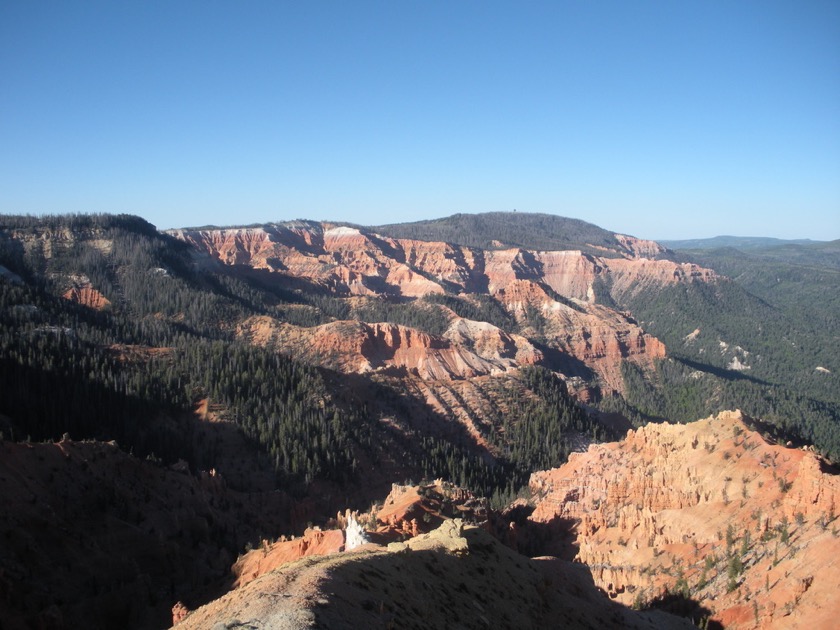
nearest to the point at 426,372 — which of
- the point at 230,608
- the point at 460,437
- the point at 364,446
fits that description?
the point at 460,437

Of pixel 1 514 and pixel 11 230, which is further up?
pixel 11 230

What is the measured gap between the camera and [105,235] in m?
150

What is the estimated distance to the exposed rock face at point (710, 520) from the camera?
1031 inches

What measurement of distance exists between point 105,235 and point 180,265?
19734mm

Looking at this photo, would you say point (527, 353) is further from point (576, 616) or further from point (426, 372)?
point (576, 616)

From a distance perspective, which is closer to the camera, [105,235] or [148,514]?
[148,514]

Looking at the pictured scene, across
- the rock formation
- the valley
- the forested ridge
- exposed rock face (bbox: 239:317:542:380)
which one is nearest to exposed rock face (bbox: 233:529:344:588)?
the valley

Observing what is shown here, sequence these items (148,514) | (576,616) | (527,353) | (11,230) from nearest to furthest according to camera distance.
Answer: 1. (576,616)
2. (148,514)
3. (527,353)
4. (11,230)

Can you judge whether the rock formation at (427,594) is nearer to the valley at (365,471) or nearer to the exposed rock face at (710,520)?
the valley at (365,471)

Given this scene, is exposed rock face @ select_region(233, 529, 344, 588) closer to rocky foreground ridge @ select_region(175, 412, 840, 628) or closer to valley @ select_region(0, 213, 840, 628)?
rocky foreground ridge @ select_region(175, 412, 840, 628)

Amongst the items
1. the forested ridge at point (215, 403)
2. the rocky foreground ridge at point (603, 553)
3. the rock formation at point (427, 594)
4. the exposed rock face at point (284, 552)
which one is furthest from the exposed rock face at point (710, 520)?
the exposed rock face at point (284, 552)

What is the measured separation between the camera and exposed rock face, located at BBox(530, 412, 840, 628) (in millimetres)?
26188

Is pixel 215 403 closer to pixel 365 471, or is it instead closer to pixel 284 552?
pixel 365 471

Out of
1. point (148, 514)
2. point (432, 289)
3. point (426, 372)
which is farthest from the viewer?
point (432, 289)
